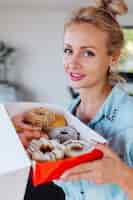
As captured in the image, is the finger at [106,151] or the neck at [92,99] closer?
the finger at [106,151]

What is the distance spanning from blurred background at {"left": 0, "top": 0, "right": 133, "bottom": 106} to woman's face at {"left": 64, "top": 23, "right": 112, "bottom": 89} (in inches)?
129

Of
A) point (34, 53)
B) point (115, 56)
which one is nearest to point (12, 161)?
point (115, 56)

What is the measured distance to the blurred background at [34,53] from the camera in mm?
4250

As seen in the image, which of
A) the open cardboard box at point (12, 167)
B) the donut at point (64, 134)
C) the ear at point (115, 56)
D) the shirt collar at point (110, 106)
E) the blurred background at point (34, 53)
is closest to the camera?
the open cardboard box at point (12, 167)

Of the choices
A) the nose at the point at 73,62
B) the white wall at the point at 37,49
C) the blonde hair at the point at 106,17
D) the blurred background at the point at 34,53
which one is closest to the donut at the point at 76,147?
the nose at the point at 73,62

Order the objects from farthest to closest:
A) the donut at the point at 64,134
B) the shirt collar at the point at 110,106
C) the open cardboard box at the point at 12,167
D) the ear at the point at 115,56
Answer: the ear at the point at 115,56 < the shirt collar at the point at 110,106 < the donut at the point at 64,134 < the open cardboard box at the point at 12,167

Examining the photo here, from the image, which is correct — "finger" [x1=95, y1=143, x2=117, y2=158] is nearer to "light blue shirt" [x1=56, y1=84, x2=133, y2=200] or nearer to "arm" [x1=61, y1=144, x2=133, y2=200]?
"arm" [x1=61, y1=144, x2=133, y2=200]

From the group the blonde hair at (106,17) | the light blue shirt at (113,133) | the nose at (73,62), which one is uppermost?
the blonde hair at (106,17)

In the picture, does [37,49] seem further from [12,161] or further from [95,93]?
[12,161]

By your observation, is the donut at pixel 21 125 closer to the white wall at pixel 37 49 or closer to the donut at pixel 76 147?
the donut at pixel 76 147

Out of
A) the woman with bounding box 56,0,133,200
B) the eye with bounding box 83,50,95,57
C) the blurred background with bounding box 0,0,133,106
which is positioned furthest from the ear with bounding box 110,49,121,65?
the blurred background with bounding box 0,0,133,106

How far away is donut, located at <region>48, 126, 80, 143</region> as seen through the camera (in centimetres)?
72

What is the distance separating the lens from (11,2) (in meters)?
3.96

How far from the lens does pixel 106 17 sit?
89 cm
